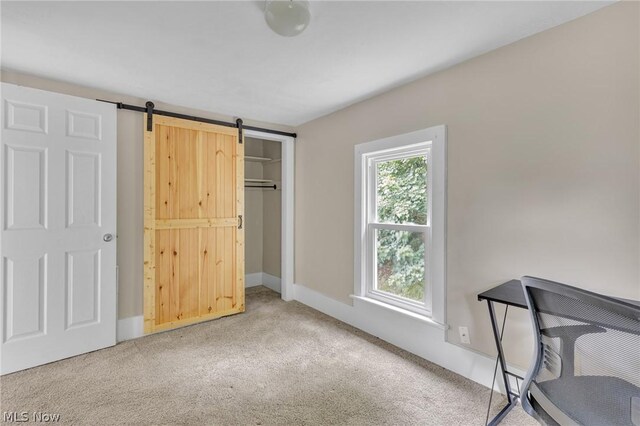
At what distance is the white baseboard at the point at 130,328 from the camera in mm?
2635

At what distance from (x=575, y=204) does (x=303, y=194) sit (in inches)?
105

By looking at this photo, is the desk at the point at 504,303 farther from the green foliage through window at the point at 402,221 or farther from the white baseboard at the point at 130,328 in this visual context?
the white baseboard at the point at 130,328

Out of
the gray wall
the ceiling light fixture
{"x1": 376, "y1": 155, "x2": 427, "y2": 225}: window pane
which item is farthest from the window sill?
the ceiling light fixture

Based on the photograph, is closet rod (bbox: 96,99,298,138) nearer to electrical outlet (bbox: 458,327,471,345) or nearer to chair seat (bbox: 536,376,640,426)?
electrical outlet (bbox: 458,327,471,345)

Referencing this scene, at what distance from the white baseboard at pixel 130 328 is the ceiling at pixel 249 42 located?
2.12 m

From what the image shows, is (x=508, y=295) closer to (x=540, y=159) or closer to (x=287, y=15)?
(x=540, y=159)

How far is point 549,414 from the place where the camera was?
1.05 metres

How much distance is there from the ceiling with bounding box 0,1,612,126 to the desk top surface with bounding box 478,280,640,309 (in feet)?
5.04

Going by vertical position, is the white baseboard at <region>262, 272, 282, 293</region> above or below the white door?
below

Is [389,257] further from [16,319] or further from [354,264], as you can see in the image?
[16,319]

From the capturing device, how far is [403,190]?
2.60 metres

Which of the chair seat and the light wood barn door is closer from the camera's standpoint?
the chair seat

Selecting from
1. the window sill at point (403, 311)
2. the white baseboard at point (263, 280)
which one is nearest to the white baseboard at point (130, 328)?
the white baseboard at point (263, 280)

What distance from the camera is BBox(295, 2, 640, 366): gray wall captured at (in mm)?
1482
